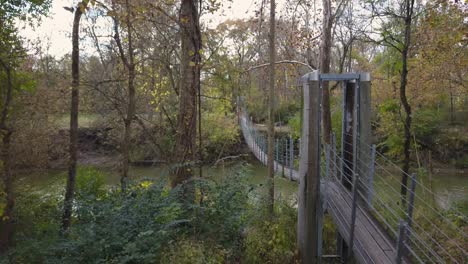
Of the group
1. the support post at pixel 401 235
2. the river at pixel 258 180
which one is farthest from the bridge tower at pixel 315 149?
the river at pixel 258 180

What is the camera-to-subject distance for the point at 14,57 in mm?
3914

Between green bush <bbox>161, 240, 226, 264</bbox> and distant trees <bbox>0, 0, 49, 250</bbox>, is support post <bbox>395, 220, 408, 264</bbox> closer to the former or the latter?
green bush <bbox>161, 240, 226, 264</bbox>

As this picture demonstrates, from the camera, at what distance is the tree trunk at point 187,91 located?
3.99m

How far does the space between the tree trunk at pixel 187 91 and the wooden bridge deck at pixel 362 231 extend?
1437mm

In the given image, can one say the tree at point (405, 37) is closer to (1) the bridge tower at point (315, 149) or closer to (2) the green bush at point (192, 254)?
(1) the bridge tower at point (315, 149)

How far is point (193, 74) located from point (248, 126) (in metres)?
7.14

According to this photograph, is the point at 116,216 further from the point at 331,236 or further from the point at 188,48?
the point at 331,236

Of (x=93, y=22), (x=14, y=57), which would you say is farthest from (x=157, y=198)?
(x=93, y=22)

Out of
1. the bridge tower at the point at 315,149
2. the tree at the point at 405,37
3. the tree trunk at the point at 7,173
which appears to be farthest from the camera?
the tree at the point at 405,37

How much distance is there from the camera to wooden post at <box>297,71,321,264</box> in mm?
3486

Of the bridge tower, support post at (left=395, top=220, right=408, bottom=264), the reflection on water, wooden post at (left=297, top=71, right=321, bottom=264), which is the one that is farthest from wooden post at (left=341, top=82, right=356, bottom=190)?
the reflection on water

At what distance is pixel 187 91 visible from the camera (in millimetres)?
4020

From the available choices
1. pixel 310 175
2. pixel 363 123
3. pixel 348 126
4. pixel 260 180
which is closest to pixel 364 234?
pixel 310 175

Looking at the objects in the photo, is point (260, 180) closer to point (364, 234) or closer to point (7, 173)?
point (7, 173)
